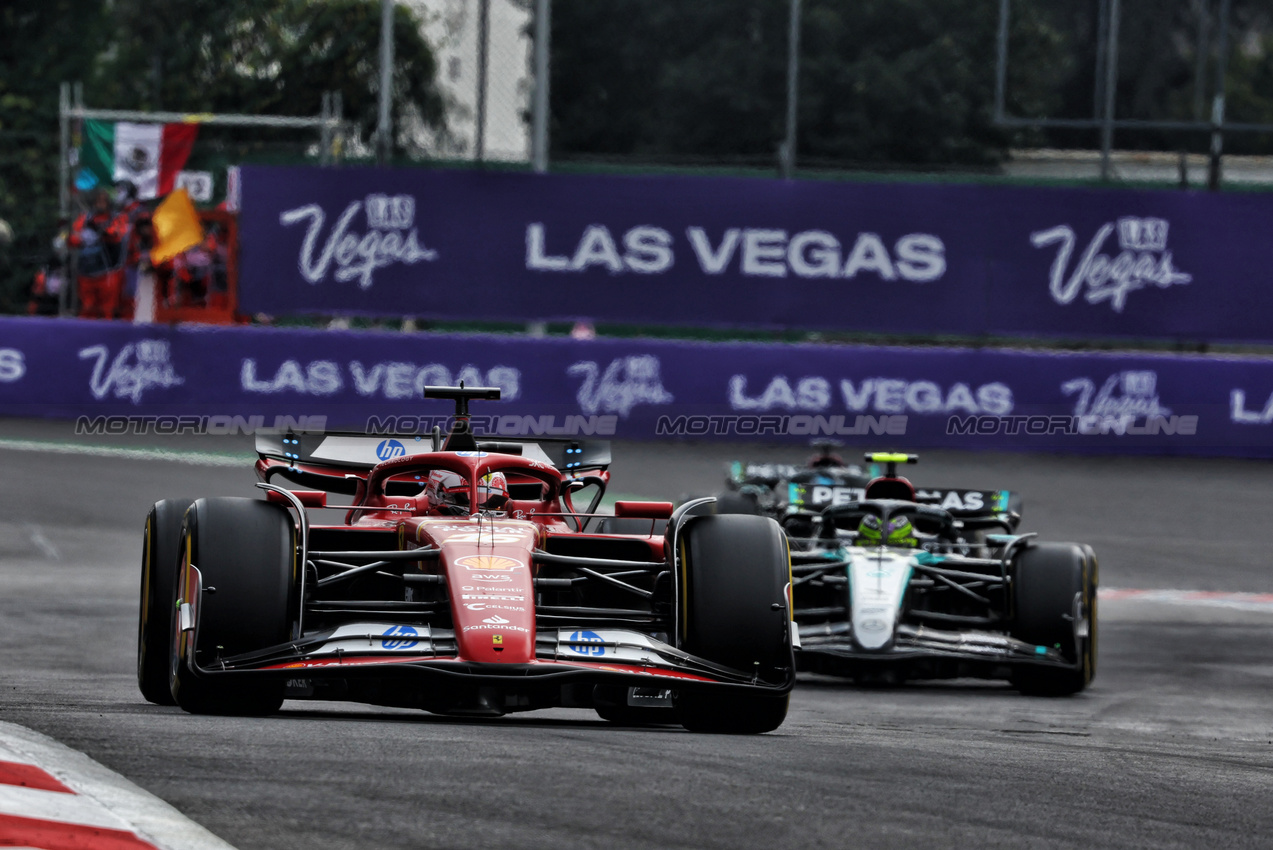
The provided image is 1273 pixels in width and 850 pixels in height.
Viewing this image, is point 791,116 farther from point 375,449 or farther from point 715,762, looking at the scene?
point 715,762

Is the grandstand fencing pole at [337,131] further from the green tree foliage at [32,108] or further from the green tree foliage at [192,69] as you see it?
the green tree foliage at [32,108]

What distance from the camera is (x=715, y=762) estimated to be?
5621 millimetres

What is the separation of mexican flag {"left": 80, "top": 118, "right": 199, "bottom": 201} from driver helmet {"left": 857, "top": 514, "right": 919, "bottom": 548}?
13720 mm

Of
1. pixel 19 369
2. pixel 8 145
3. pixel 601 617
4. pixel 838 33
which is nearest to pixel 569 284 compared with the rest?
pixel 19 369

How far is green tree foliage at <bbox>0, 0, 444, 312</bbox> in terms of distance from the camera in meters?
24.7

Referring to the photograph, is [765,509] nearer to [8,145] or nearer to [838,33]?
[8,145]

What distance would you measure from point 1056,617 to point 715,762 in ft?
18.2

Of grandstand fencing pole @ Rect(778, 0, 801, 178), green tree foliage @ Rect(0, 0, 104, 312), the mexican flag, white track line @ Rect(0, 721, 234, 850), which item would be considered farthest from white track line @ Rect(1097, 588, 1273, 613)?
the mexican flag

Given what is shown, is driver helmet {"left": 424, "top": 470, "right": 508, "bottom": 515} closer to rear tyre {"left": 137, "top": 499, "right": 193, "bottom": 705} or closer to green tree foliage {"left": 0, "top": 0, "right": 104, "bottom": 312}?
rear tyre {"left": 137, "top": 499, "right": 193, "bottom": 705}

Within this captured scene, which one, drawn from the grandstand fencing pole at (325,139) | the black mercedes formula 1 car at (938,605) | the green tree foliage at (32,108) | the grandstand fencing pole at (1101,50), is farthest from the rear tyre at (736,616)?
the grandstand fencing pole at (1101,50)

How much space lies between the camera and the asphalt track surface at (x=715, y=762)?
15.0ft

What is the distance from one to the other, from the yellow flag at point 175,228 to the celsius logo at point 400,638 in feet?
48.5

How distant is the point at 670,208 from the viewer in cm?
2073

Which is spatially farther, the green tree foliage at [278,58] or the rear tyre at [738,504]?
the green tree foliage at [278,58]
